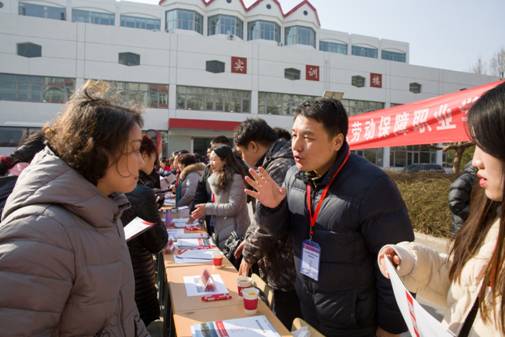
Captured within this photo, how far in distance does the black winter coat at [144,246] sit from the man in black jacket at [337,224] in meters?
0.84

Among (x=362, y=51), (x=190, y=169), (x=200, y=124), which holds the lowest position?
(x=190, y=169)

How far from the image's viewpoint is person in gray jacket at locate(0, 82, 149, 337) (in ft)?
3.23

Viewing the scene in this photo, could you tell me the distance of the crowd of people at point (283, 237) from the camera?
102cm

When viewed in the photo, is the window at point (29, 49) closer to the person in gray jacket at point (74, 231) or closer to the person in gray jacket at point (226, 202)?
the person in gray jacket at point (226, 202)

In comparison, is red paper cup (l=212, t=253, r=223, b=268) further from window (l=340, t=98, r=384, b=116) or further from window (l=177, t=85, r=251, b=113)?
window (l=340, t=98, r=384, b=116)

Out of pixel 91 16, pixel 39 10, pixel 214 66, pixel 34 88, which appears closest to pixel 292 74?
pixel 214 66

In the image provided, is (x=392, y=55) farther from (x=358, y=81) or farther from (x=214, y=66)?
(x=214, y=66)

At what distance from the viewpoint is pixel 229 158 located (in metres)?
3.87

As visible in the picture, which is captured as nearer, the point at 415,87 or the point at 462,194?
the point at 462,194

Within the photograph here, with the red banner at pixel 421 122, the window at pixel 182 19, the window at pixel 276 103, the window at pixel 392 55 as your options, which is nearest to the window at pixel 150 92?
the window at pixel 276 103

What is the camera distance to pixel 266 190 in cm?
192

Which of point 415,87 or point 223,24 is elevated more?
point 223,24

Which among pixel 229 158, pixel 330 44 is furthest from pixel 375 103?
pixel 229 158

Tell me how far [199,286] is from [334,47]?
37222mm
